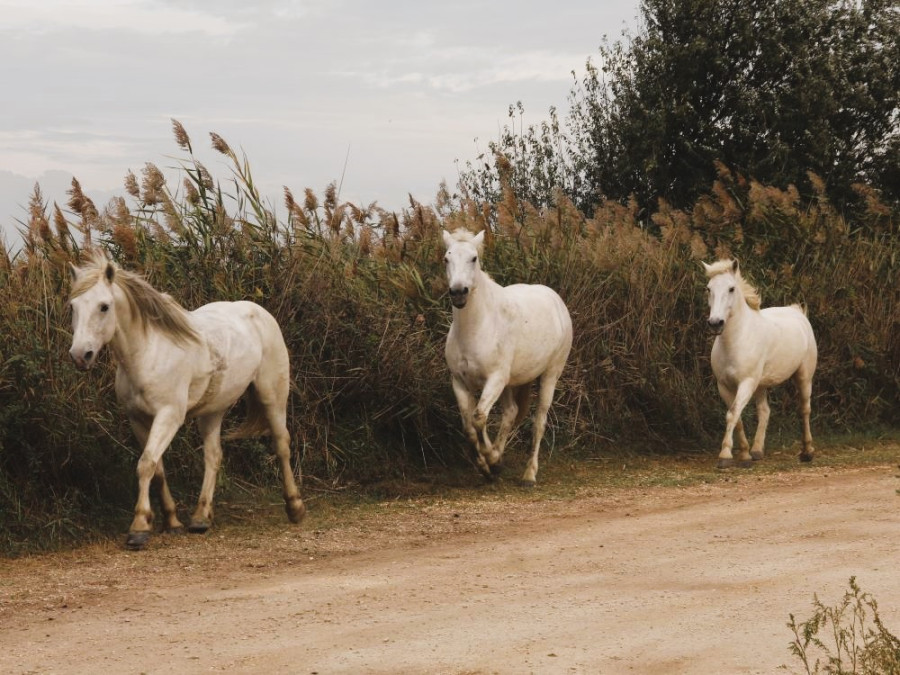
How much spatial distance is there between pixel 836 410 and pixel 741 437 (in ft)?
9.12

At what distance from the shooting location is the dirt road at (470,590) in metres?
5.10

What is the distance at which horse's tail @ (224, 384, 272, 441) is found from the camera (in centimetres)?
871

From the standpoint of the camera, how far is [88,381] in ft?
27.7

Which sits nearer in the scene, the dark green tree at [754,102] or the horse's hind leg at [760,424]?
the horse's hind leg at [760,424]

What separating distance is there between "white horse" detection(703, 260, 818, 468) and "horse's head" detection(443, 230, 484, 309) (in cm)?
255

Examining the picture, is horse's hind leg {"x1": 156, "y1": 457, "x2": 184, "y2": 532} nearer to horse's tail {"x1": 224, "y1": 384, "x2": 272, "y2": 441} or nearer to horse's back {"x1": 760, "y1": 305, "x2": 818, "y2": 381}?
horse's tail {"x1": 224, "y1": 384, "x2": 272, "y2": 441}

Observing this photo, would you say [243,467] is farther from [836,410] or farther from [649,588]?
[836,410]

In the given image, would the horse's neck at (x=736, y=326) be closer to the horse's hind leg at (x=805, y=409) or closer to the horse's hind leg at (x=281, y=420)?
the horse's hind leg at (x=805, y=409)

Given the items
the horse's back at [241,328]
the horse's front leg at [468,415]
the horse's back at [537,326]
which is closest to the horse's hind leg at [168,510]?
the horse's back at [241,328]

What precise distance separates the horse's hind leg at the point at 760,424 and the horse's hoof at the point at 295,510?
5.03m

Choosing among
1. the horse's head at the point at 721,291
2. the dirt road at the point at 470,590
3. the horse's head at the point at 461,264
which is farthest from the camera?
the horse's head at the point at 721,291

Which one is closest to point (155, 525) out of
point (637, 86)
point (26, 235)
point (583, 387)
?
point (26, 235)

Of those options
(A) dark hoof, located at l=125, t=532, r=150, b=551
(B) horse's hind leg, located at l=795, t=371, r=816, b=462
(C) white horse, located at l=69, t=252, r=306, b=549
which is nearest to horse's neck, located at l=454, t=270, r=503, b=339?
(C) white horse, located at l=69, t=252, r=306, b=549

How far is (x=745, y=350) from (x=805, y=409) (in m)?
1.41
